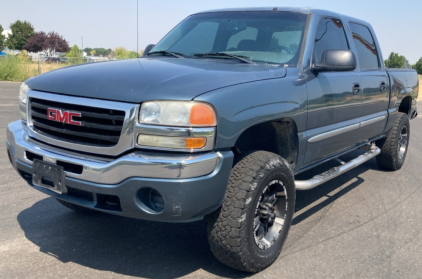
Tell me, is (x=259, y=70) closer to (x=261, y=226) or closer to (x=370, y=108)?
(x=261, y=226)

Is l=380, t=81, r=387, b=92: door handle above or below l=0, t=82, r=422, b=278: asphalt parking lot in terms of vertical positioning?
above

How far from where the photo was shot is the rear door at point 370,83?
474 cm

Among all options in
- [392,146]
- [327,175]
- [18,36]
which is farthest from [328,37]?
[18,36]

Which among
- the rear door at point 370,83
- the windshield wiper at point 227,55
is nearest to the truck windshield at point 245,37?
the windshield wiper at point 227,55

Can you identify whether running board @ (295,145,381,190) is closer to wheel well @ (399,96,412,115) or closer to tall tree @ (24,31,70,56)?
wheel well @ (399,96,412,115)

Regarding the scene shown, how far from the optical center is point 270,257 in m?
3.16

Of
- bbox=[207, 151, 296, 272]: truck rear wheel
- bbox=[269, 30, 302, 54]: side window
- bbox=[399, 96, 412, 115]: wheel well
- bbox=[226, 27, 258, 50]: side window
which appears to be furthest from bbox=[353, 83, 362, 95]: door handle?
bbox=[399, 96, 412, 115]: wheel well

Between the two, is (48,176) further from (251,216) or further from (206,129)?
(251,216)

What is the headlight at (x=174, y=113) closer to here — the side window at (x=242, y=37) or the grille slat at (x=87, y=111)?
the grille slat at (x=87, y=111)

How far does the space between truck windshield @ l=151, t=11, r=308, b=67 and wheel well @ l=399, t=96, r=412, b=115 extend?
9.74ft

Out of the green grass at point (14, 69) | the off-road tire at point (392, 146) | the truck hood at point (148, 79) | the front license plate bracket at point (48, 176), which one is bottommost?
the green grass at point (14, 69)

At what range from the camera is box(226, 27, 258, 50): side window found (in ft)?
13.2

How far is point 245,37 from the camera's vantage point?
406cm

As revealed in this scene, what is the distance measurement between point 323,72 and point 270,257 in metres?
1.70
